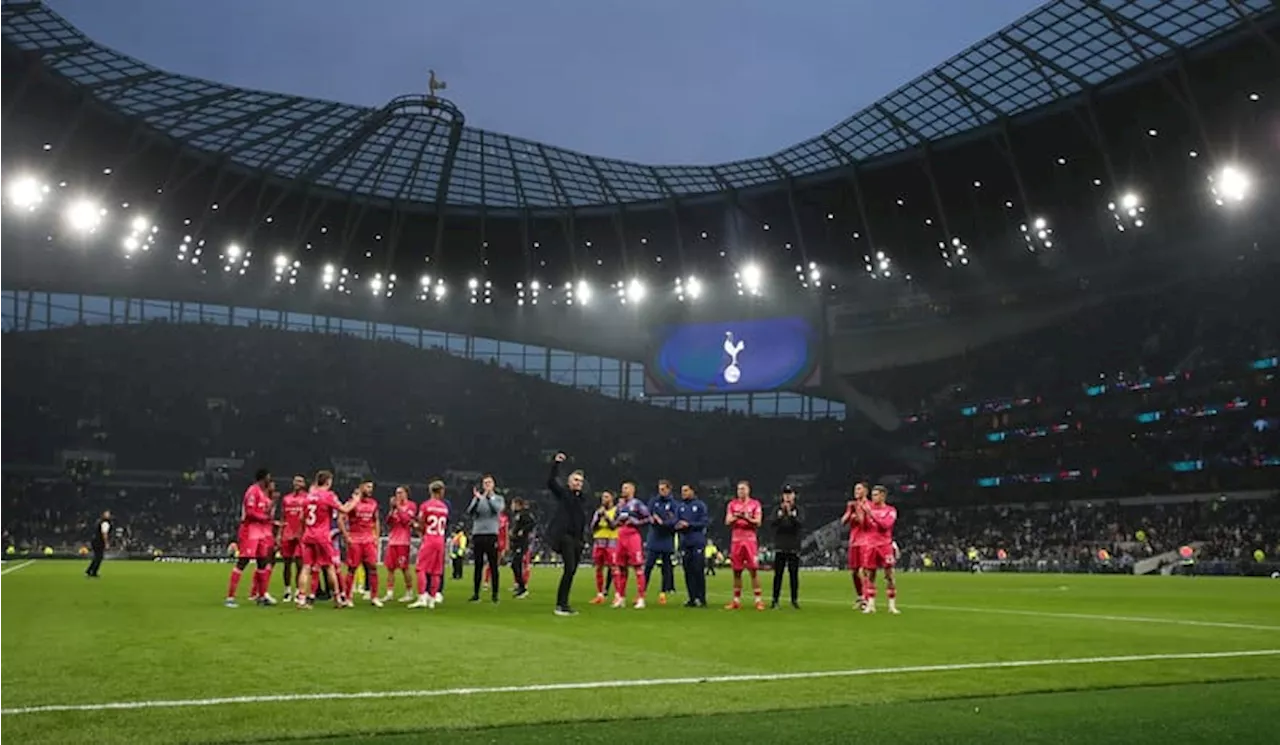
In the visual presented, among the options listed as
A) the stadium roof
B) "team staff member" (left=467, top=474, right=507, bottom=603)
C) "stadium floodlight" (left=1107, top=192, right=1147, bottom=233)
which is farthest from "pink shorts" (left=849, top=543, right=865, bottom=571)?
"stadium floodlight" (left=1107, top=192, right=1147, bottom=233)

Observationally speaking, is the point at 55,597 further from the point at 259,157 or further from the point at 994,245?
the point at 994,245

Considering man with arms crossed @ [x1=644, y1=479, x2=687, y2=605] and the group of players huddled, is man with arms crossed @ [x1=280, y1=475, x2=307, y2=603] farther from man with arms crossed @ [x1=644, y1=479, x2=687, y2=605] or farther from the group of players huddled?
man with arms crossed @ [x1=644, y1=479, x2=687, y2=605]

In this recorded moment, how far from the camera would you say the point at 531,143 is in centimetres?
Result: 5791

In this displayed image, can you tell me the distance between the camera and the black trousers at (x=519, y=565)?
22.0 meters

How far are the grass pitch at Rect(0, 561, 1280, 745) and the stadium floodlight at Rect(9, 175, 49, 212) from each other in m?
39.8

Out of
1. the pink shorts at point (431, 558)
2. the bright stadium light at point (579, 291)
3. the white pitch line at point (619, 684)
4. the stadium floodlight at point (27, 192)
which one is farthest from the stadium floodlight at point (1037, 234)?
the stadium floodlight at point (27, 192)

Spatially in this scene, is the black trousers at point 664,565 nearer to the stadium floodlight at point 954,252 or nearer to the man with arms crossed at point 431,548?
the man with arms crossed at point 431,548

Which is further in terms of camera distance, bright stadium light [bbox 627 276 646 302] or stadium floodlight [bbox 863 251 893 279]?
bright stadium light [bbox 627 276 646 302]

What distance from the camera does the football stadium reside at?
1784 cm

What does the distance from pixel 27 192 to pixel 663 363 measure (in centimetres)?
3807

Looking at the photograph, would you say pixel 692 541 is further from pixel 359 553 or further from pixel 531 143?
pixel 531 143

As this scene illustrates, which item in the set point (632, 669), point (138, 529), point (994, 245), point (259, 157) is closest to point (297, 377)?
point (138, 529)

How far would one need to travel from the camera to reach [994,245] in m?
60.9

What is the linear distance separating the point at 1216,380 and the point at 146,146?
57825 millimetres
